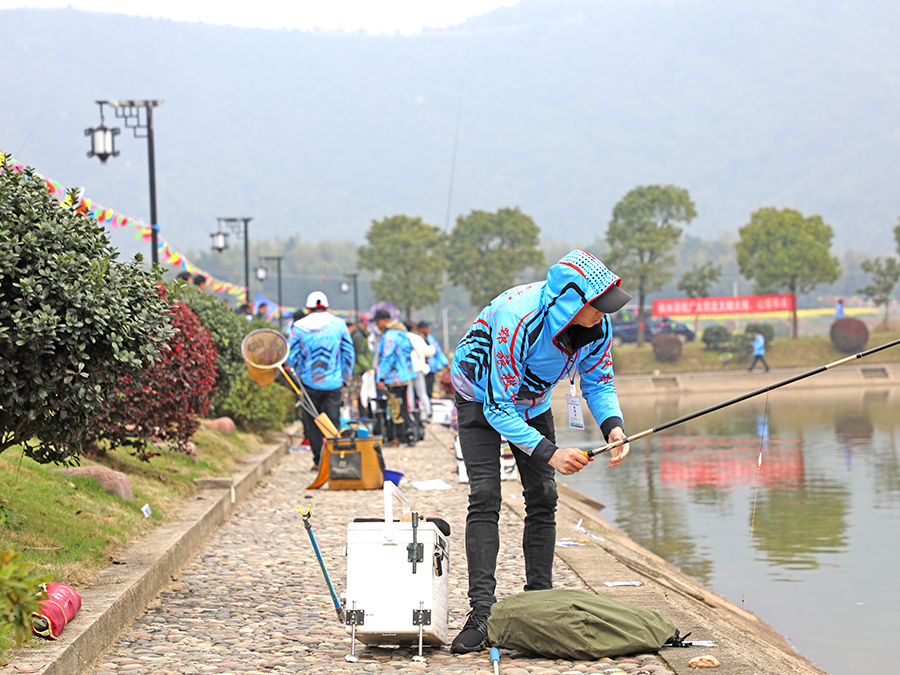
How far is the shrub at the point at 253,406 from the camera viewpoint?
13305 mm

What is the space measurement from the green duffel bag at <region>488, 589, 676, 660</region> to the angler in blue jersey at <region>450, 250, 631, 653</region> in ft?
0.61

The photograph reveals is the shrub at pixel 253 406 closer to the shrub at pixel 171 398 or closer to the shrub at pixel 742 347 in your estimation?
the shrub at pixel 171 398

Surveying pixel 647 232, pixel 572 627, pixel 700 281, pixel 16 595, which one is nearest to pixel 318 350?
pixel 572 627

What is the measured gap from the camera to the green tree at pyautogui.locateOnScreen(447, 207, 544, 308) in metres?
64.3

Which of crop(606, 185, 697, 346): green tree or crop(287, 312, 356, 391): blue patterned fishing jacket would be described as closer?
crop(287, 312, 356, 391): blue patterned fishing jacket

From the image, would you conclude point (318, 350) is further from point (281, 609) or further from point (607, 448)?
point (607, 448)

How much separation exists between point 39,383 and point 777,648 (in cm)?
401

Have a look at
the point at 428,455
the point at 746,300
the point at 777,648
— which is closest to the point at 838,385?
the point at 746,300

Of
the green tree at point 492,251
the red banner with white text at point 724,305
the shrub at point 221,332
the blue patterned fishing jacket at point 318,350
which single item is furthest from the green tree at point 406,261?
the blue patterned fishing jacket at point 318,350

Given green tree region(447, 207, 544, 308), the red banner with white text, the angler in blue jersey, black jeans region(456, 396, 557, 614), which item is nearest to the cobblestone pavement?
black jeans region(456, 396, 557, 614)

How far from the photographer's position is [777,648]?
5.61m

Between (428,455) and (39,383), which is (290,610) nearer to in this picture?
(39,383)

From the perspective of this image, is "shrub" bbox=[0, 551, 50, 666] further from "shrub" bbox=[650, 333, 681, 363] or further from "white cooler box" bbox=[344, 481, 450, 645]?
"shrub" bbox=[650, 333, 681, 363]

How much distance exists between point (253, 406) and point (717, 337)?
121 ft
